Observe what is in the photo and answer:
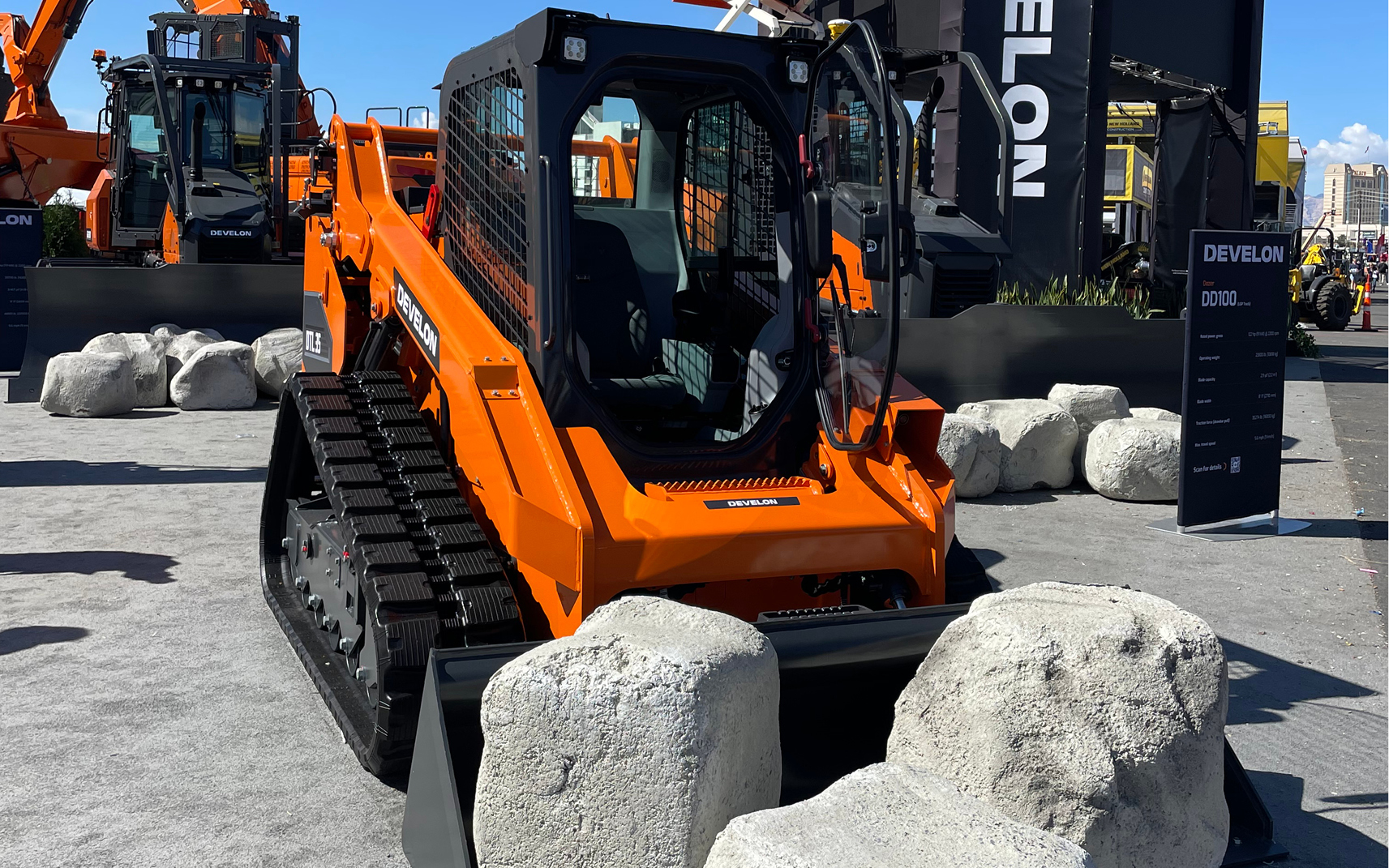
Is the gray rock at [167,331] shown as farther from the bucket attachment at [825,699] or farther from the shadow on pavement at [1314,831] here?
the shadow on pavement at [1314,831]

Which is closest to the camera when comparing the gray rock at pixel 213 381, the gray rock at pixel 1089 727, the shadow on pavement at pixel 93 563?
the gray rock at pixel 1089 727

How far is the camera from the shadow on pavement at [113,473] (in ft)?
29.6

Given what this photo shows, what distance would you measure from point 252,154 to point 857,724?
15916 mm

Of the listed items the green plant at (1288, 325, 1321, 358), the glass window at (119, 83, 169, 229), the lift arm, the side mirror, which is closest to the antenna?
the glass window at (119, 83, 169, 229)

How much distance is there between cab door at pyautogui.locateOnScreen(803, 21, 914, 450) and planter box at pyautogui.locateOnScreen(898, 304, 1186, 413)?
6107 millimetres

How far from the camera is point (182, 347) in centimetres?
1333

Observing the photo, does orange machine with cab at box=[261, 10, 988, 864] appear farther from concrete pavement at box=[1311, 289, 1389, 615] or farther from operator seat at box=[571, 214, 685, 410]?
concrete pavement at box=[1311, 289, 1389, 615]

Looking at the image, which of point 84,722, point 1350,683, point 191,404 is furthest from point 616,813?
point 191,404

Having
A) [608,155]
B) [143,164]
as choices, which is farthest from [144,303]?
[608,155]

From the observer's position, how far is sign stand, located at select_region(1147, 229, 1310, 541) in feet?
25.3

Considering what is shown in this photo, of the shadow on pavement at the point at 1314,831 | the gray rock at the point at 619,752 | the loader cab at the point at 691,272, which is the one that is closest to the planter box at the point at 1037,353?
the loader cab at the point at 691,272

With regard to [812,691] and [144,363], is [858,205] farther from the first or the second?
[144,363]

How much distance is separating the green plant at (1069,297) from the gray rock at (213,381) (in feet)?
25.1

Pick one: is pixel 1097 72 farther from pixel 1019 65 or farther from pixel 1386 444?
pixel 1386 444
